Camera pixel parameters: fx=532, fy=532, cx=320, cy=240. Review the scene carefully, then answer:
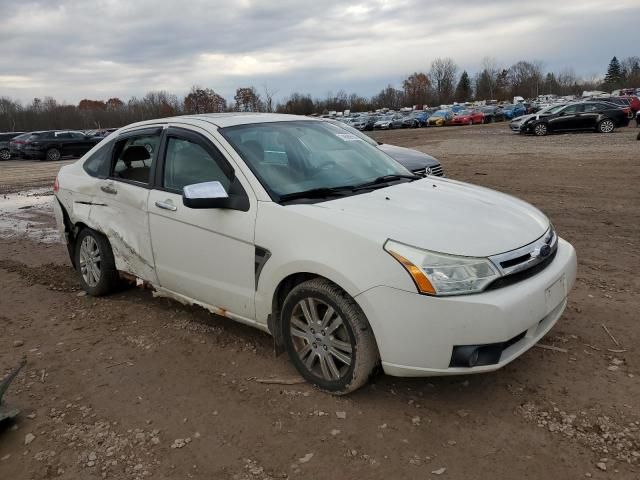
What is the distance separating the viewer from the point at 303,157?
3.95m

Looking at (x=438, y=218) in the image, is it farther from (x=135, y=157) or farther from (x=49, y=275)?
(x=49, y=275)

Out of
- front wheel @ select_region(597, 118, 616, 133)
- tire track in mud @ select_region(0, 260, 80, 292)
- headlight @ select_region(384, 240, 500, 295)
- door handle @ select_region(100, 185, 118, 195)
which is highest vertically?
door handle @ select_region(100, 185, 118, 195)

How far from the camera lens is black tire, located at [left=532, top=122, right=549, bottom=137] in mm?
25766

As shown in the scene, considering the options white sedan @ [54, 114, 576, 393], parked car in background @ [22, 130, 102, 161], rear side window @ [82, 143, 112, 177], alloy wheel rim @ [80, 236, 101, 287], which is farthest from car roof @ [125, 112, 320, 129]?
parked car in background @ [22, 130, 102, 161]

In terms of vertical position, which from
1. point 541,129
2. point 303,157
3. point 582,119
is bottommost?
point 541,129

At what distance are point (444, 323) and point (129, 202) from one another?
9.47 feet

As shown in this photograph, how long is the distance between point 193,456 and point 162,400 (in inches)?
25.5

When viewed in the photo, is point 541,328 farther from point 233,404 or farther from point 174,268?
point 174,268

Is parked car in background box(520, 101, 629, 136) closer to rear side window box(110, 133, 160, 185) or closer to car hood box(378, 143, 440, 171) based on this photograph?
car hood box(378, 143, 440, 171)

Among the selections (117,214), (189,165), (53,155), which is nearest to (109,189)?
(117,214)

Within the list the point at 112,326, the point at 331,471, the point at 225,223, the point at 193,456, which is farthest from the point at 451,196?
the point at 112,326

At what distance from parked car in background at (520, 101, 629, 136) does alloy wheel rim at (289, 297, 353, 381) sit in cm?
2545

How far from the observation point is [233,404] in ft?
10.8

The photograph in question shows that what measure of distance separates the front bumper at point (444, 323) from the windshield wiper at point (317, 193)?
874 mm
